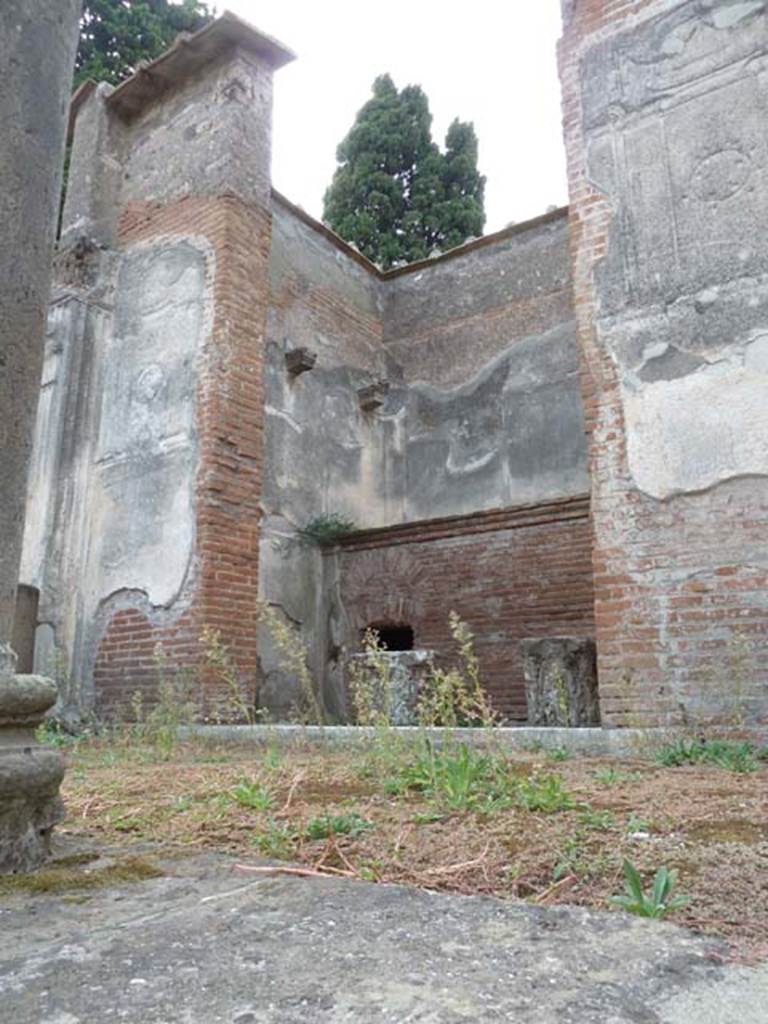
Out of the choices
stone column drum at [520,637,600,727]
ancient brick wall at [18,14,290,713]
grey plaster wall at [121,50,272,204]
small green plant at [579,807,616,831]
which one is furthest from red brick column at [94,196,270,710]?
small green plant at [579,807,616,831]

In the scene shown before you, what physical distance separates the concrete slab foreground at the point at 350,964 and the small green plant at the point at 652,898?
0.22ft

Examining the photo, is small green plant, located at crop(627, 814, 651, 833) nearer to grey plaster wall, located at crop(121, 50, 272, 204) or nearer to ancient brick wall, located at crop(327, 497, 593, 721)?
ancient brick wall, located at crop(327, 497, 593, 721)

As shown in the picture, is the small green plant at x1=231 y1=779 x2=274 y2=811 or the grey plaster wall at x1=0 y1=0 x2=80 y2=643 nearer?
the grey plaster wall at x1=0 y1=0 x2=80 y2=643

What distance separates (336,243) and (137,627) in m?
6.37

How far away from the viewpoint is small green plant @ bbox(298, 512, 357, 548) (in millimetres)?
10000

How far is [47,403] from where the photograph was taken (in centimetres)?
889

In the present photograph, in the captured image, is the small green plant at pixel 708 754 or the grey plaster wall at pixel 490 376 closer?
the small green plant at pixel 708 754

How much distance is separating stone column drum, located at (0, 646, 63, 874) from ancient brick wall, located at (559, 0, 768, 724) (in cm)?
388

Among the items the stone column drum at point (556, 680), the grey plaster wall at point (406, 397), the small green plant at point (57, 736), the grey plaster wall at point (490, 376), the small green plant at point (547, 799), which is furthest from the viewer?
Result: the grey plaster wall at point (490, 376)

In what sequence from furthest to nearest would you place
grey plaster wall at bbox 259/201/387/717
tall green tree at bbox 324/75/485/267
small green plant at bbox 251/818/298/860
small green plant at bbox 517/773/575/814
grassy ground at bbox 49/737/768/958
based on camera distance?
tall green tree at bbox 324/75/485/267, grey plaster wall at bbox 259/201/387/717, small green plant at bbox 517/773/575/814, small green plant at bbox 251/818/298/860, grassy ground at bbox 49/737/768/958

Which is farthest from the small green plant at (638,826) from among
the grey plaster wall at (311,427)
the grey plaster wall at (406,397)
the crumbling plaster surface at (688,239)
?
the grey plaster wall at (406,397)

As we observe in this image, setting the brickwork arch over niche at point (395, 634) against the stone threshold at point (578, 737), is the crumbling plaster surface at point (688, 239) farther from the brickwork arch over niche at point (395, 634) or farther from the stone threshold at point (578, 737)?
the brickwork arch over niche at point (395, 634)

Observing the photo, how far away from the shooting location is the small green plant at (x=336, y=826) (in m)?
2.26

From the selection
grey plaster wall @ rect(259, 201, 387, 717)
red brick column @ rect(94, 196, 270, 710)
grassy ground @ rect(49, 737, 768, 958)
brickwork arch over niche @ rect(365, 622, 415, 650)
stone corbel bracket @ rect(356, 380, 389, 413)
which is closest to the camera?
grassy ground @ rect(49, 737, 768, 958)
